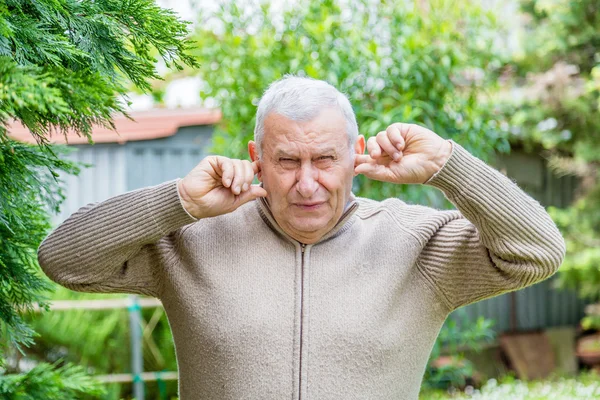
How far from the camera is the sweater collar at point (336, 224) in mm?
1927

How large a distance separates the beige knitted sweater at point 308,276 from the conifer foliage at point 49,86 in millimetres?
131

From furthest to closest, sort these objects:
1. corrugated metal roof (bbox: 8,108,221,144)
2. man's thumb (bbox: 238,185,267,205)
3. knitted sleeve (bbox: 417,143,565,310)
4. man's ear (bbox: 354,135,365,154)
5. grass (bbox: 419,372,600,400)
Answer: corrugated metal roof (bbox: 8,108,221,144)
grass (bbox: 419,372,600,400)
man's ear (bbox: 354,135,365,154)
man's thumb (bbox: 238,185,267,205)
knitted sleeve (bbox: 417,143,565,310)

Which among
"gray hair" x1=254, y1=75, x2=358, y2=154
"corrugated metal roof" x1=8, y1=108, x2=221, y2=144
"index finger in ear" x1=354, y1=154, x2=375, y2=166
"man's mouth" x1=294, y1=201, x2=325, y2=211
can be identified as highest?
"corrugated metal roof" x1=8, y1=108, x2=221, y2=144

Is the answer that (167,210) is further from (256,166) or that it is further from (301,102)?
(301,102)

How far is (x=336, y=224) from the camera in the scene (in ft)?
6.34

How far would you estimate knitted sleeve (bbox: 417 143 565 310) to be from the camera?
1.75 metres

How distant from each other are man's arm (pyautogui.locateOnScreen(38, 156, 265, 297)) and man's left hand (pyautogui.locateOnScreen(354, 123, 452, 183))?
29cm

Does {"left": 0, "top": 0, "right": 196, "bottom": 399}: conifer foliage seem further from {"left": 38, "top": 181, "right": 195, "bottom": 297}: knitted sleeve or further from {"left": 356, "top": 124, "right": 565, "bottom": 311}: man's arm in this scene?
{"left": 356, "top": 124, "right": 565, "bottom": 311}: man's arm

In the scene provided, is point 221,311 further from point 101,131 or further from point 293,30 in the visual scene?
point 101,131

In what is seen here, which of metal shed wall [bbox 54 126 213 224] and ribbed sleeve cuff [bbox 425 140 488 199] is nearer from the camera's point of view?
ribbed sleeve cuff [bbox 425 140 488 199]

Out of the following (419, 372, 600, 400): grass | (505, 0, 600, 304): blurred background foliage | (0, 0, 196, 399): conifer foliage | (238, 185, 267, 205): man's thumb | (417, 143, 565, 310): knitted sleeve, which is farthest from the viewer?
(505, 0, 600, 304): blurred background foliage

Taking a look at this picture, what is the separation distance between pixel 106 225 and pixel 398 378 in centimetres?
81

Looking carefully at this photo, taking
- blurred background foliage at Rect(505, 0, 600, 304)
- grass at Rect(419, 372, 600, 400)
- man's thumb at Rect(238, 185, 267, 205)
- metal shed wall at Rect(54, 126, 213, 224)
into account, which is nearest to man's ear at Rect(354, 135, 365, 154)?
man's thumb at Rect(238, 185, 267, 205)

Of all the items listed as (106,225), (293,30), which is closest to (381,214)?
(106,225)
